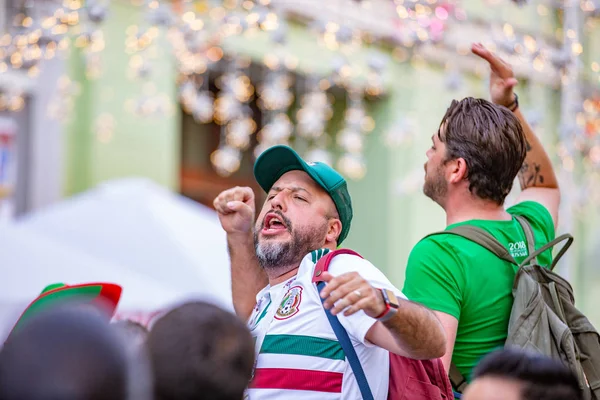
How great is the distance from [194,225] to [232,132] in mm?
3430

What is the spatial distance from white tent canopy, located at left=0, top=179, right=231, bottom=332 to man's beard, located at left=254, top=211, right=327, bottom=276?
102 inches

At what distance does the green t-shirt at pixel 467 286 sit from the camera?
7.94 ft

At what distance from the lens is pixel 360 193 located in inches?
473

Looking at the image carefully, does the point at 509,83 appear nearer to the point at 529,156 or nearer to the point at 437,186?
the point at 529,156

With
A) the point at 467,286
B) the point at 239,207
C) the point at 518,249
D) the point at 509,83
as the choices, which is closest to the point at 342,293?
the point at 467,286

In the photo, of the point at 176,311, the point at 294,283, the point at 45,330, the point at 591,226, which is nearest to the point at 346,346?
the point at 294,283

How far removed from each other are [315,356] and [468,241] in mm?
628

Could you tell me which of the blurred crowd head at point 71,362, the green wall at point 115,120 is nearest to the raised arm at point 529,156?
the blurred crowd head at point 71,362

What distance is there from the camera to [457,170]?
8.49 ft

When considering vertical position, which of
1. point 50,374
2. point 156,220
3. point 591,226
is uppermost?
point 50,374

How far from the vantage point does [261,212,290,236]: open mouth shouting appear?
263cm

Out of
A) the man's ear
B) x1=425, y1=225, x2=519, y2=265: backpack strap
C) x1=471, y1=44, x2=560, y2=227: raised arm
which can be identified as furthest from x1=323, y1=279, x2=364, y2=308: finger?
x1=471, y1=44, x2=560, y2=227: raised arm

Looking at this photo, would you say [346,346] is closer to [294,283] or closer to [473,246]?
[294,283]

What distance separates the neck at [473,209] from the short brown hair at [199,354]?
1.29 metres
